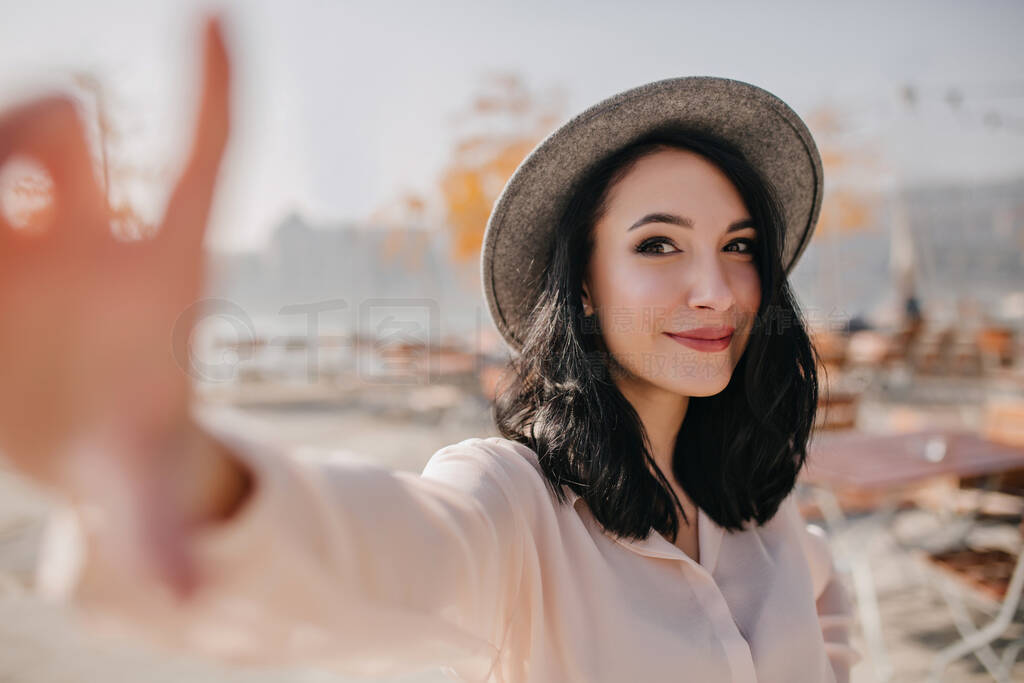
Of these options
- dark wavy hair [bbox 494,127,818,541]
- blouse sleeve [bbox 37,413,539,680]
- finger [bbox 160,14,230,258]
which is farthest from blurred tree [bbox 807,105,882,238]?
finger [bbox 160,14,230,258]

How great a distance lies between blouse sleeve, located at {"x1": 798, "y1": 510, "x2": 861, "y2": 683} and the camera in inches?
50.8

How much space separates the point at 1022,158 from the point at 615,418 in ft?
52.5

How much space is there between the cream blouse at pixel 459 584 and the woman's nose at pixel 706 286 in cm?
42

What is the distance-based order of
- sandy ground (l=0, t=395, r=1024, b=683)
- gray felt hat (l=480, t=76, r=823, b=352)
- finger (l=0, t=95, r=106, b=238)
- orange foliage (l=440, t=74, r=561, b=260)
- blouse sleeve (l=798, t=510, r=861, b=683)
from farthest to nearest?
orange foliage (l=440, t=74, r=561, b=260), sandy ground (l=0, t=395, r=1024, b=683), blouse sleeve (l=798, t=510, r=861, b=683), gray felt hat (l=480, t=76, r=823, b=352), finger (l=0, t=95, r=106, b=238)

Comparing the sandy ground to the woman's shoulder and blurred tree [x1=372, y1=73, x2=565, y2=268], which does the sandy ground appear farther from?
blurred tree [x1=372, y1=73, x2=565, y2=268]

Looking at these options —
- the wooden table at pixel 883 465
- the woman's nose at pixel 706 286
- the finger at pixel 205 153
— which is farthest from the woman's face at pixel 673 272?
the wooden table at pixel 883 465

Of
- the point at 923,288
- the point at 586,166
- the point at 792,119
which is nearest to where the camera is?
the point at 586,166

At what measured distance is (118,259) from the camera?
1.14ft

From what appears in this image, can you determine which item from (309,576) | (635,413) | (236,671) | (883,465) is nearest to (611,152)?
(635,413)

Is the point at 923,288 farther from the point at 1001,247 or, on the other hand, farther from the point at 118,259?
the point at 118,259

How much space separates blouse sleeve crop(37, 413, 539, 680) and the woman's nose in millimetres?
602

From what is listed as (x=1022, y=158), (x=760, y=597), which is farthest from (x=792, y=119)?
(x=1022, y=158)

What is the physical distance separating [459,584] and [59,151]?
20.2 inches

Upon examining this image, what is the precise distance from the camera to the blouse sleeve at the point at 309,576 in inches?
13.4
